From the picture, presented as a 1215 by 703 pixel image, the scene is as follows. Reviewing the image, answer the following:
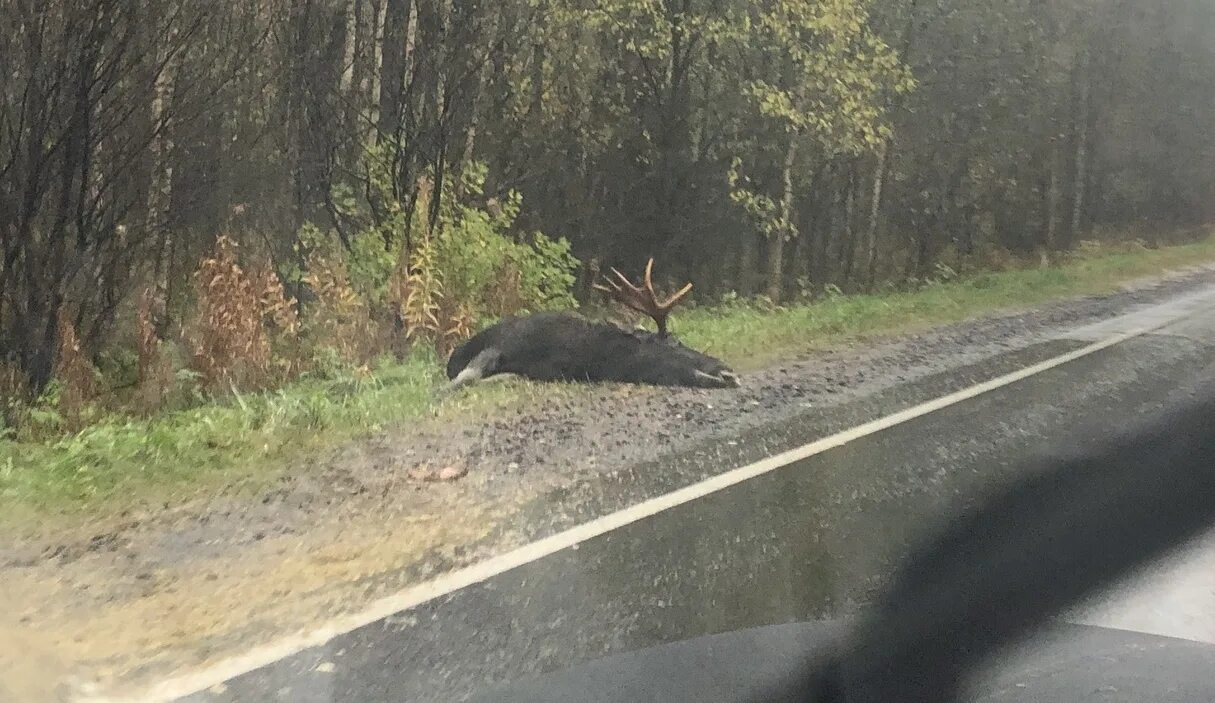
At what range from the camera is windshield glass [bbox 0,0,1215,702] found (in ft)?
9.20

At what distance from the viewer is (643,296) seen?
15.9 ft

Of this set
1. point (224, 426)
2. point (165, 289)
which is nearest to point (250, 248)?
point (165, 289)

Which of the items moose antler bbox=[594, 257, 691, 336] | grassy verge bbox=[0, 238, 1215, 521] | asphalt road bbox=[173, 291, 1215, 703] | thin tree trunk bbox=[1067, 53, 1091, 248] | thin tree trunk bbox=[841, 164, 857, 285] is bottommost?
asphalt road bbox=[173, 291, 1215, 703]

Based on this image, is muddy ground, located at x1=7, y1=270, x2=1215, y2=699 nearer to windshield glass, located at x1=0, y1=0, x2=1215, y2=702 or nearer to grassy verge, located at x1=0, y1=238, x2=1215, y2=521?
windshield glass, located at x1=0, y1=0, x2=1215, y2=702

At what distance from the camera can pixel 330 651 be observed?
8.25 ft

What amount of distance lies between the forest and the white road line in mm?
1221

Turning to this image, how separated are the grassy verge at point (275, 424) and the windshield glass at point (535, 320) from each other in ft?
0.06

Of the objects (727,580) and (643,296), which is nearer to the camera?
(727,580)

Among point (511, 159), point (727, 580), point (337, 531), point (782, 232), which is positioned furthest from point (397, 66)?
point (727, 580)

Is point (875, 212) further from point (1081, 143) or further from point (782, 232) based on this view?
point (1081, 143)

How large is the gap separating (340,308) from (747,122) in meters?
2.46

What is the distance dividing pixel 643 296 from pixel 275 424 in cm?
190

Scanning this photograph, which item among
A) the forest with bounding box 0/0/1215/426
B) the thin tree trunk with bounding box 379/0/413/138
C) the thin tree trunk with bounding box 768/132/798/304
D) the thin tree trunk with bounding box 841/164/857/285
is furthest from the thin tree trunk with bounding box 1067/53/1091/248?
the thin tree trunk with bounding box 379/0/413/138

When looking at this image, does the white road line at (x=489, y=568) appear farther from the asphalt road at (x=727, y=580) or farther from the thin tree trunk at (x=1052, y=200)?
the thin tree trunk at (x=1052, y=200)
